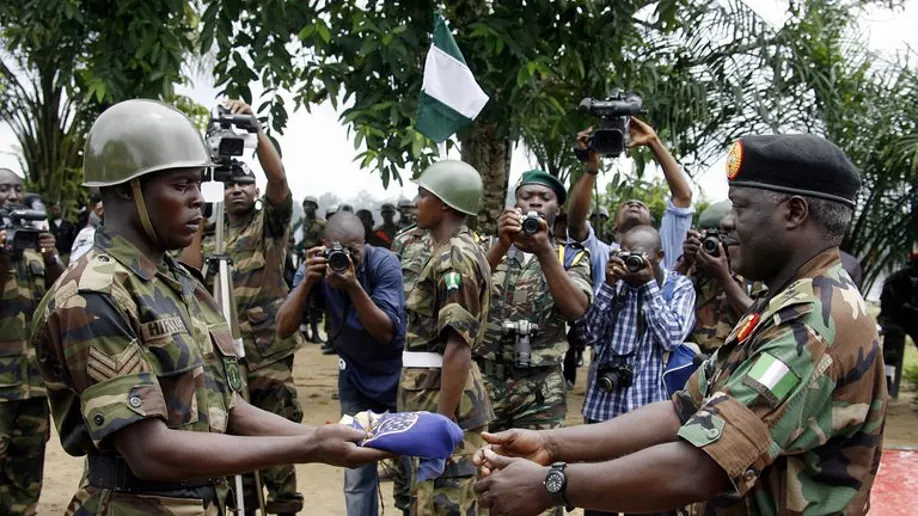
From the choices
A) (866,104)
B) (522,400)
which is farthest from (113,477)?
(866,104)

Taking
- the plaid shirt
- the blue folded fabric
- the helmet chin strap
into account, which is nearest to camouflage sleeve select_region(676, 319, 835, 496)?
the blue folded fabric

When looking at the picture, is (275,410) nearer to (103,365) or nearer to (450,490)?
(450,490)

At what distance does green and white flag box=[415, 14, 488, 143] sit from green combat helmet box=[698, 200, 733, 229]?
67.4 inches

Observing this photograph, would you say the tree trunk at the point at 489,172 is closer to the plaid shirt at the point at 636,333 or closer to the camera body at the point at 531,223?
the plaid shirt at the point at 636,333

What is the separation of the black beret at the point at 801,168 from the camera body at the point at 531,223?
2.40 m

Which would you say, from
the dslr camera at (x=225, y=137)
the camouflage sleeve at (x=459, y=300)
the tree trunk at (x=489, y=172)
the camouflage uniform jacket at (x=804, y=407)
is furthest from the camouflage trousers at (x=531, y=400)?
the tree trunk at (x=489, y=172)

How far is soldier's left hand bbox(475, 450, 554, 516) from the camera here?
2.72m

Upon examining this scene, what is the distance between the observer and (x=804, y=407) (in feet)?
8.00

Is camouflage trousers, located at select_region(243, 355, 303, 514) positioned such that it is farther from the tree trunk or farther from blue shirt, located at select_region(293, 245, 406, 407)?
the tree trunk

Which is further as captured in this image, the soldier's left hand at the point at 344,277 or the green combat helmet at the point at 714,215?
the green combat helmet at the point at 714,215

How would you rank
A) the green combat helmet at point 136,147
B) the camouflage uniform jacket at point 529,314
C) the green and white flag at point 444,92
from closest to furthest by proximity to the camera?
the green combat helmet at point 136,147 → the camouflage uniform jacket at point 529,314 → the green and white flag at point 444,92

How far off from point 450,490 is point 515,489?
6.85 feet

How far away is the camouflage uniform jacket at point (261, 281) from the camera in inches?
239

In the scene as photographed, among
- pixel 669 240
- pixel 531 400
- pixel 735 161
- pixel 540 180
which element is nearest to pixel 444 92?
pixel 540 180
